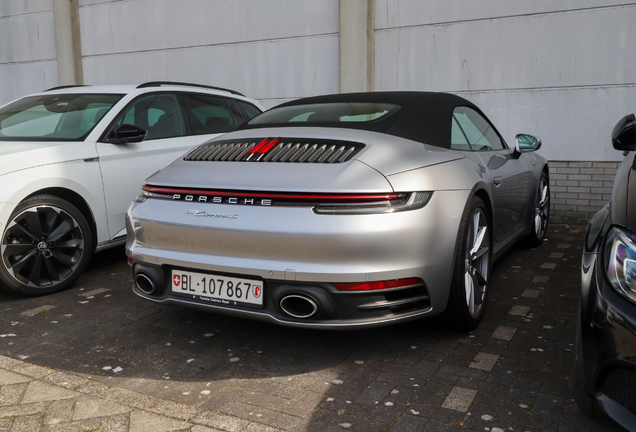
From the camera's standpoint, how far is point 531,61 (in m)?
7.21

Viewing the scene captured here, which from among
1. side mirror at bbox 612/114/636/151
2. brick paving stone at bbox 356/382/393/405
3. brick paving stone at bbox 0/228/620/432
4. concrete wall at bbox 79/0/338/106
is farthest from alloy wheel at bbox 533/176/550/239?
concrete wall at bbox 79/0/338/106

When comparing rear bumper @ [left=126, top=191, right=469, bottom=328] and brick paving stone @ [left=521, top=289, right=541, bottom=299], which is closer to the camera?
rear bumper @ [left=126, top=191, right=469, bottom=328]

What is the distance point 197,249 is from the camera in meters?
2.89

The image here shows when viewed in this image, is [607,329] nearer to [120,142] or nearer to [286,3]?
[120,142]

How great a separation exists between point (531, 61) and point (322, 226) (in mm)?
5720

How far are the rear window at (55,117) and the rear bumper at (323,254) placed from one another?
7.11ft

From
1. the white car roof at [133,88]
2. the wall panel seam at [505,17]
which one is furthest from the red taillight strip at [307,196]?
the wall panel seam at [505,17]

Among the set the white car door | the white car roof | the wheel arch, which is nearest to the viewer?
the wheel arch

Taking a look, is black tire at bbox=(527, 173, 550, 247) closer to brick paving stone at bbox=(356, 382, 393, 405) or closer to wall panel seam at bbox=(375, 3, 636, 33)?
wall panel seam at bbox=(375, 3, 636, 33)

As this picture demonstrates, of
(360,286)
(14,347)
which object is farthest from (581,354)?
(14,347)

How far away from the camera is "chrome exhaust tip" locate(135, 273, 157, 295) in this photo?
3.06 m

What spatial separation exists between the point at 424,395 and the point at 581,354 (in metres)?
0.77

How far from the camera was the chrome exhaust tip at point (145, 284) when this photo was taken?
10.1 ft

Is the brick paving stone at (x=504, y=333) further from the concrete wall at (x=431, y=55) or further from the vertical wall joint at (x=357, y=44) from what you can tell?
the vertical wall joint at (x=357, y=44)
